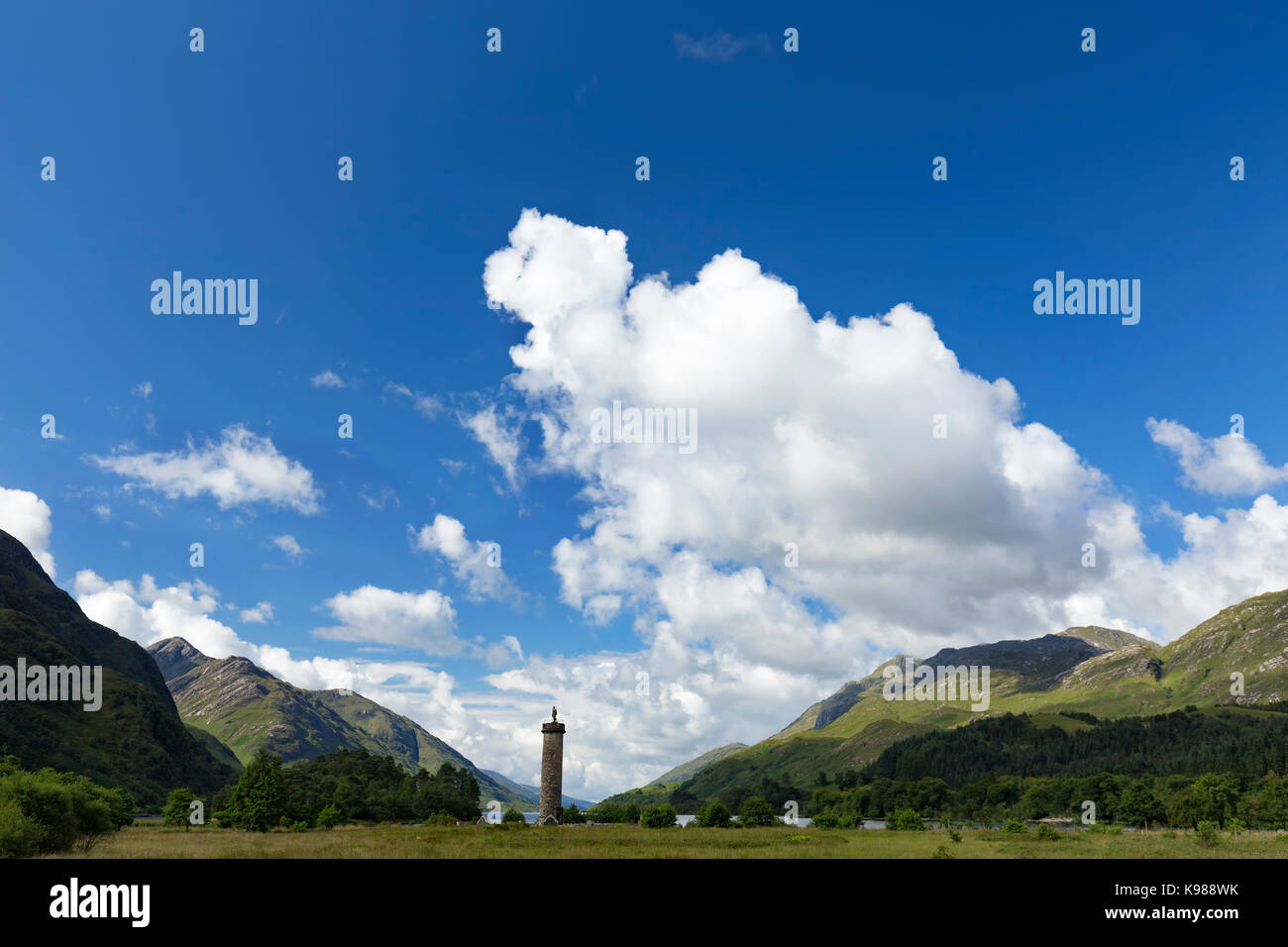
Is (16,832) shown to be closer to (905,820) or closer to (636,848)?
(636,848)

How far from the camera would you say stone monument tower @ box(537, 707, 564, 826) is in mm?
76625

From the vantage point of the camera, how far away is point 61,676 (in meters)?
196

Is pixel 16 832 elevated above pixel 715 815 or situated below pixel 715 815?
above

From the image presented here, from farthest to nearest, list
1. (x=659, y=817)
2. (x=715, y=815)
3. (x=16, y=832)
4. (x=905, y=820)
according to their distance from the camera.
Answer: (x=905, y=820) < (x=715, y=815) < (x=659, y=817) < (x=16, y=832)

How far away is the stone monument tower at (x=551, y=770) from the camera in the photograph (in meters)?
76.6

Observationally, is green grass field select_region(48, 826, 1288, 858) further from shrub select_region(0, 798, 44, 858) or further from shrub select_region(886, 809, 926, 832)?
shrub select_region(886, 809, 926, 832)

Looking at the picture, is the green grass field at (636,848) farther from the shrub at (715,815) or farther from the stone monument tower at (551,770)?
the shrub at (715,815)

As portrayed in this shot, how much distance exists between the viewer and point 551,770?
7881 centimetres

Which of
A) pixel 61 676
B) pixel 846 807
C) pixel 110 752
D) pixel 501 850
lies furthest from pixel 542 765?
pixel 61 676

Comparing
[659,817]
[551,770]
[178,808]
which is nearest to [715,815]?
[659,817]

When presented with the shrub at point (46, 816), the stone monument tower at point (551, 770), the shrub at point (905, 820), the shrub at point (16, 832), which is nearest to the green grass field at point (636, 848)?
the shrub at point (46, 816)
